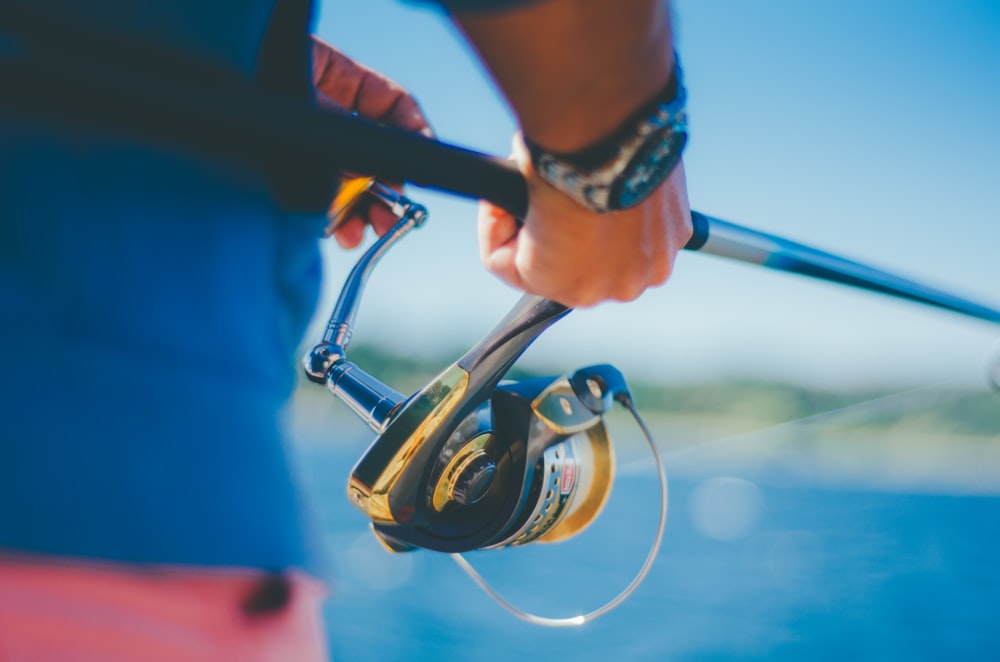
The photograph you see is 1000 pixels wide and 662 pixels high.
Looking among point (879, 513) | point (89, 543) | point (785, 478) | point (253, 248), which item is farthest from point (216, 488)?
point (785, 478)

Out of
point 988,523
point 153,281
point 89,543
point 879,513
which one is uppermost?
point 153,281

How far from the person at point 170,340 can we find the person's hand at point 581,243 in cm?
3

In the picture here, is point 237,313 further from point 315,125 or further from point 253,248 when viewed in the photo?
point 315,125

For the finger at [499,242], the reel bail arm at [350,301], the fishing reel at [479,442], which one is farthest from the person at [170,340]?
the reel bail arm at [350,301]

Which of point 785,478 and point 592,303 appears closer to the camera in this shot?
point 592,303

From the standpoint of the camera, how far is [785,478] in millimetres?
46969

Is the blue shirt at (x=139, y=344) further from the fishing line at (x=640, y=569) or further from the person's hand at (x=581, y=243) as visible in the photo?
the fishing line at (x=640, y=569)

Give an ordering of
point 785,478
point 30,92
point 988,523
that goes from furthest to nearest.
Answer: point 785,478
point 988,523
point 30,92

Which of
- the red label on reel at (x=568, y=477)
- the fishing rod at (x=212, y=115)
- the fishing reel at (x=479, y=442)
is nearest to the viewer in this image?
the fishing rod at (x=212, y=115)

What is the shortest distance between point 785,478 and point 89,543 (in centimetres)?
5034

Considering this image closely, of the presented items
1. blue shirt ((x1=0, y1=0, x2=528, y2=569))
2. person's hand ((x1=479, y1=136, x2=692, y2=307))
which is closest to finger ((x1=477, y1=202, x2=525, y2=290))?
person's hand ((x1=479, y1=136, x2=692, y2=307))

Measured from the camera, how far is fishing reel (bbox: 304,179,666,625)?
908 millimetres

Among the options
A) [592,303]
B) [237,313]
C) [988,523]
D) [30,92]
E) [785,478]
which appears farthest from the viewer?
[785,478]

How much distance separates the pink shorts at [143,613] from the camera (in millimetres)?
521
